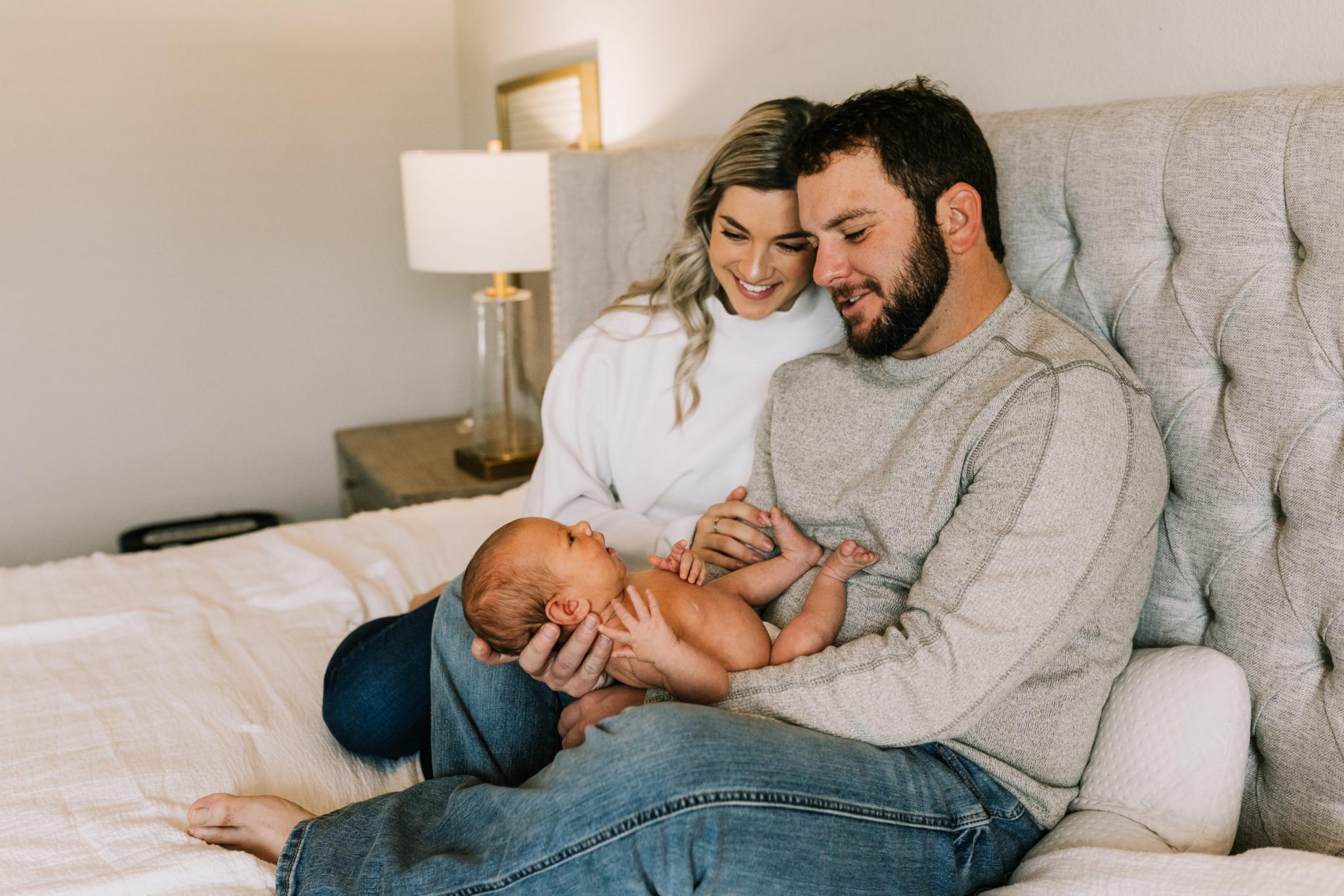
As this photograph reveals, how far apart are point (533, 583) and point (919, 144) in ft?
2.51

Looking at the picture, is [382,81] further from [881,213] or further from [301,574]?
[881,213]

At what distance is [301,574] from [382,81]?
88.8 inches

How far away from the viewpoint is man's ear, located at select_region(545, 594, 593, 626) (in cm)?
134

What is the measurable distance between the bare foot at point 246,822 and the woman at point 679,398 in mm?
225

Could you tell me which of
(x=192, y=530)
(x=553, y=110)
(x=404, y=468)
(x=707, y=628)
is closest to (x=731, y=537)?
(x=707, y=628)

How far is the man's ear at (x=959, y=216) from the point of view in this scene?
4.48 ft

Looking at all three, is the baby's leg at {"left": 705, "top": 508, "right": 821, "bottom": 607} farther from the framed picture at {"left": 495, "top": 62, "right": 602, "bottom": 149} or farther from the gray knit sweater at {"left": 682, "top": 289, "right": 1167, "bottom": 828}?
the framed picture at {"left": 495, "top": 62, "right": 602, "bottom": 149}

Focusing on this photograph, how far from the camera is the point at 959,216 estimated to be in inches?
54.0

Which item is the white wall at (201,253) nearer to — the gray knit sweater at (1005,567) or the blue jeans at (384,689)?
the blue jeans at (384,689)

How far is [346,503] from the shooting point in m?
3.69

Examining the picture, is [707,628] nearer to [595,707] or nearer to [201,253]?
[595,707]

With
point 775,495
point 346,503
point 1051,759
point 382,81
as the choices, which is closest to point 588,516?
point 775,495

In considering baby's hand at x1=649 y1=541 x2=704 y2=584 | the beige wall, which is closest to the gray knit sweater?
baby's hand at x1=649 y1=541 x2=704 y2=584

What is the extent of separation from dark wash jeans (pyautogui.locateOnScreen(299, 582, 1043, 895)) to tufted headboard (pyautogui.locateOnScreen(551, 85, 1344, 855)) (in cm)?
34
